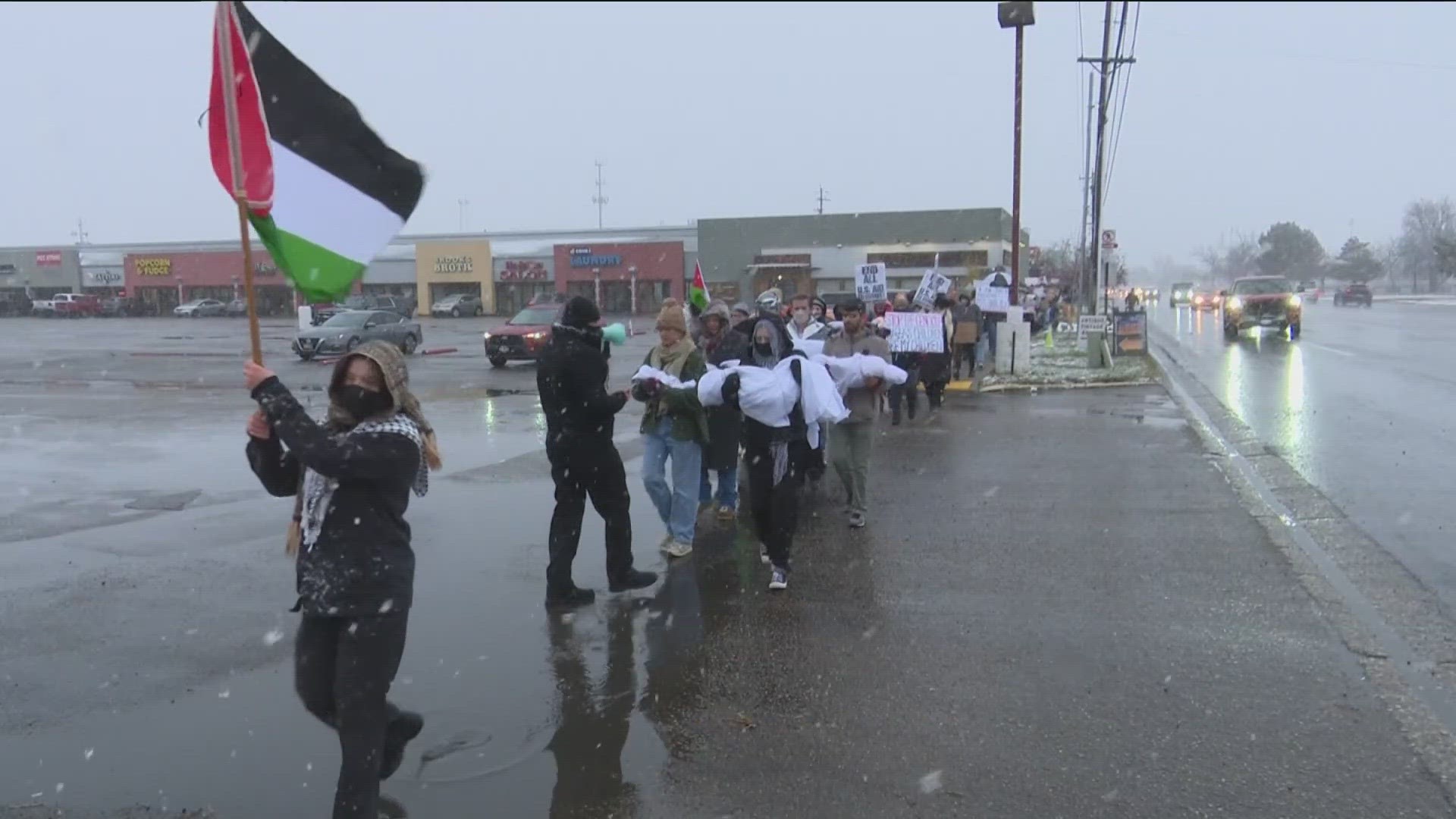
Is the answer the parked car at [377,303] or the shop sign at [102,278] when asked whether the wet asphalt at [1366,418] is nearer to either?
the parked car at [377,303]

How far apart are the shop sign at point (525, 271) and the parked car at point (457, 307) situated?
3.85 metres

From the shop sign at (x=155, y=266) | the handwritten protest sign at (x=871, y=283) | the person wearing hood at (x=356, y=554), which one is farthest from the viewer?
the shop sign at (x=155, y=266)

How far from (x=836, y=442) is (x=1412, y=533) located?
4.14 m

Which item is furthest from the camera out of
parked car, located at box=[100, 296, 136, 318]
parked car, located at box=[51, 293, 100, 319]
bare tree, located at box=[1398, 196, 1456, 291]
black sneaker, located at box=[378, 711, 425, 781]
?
bare tree, located at box=[1398, 196, 1456, 291]

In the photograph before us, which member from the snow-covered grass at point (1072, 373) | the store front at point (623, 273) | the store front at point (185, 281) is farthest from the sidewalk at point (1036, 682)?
the store front at point (185, 281)

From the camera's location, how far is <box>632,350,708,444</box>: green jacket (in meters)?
7.12

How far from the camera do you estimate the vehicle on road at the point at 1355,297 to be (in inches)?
2648

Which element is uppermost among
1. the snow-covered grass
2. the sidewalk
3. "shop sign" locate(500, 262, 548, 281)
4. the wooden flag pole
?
"shop sign" locate(500, 262, 548, 281)

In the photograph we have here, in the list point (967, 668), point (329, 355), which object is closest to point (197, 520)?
point (967, 668)

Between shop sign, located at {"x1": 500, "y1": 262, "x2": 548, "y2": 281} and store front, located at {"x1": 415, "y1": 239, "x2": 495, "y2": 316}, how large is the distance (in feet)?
3.86

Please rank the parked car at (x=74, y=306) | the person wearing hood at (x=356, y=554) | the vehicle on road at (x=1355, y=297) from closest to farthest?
the person wearing hood at (x=356, y=554) → the parked car at (x=74, y=306) → the vehicle on road at (x=1355, y=297)

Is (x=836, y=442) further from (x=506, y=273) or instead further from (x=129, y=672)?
(x=506, y=273)

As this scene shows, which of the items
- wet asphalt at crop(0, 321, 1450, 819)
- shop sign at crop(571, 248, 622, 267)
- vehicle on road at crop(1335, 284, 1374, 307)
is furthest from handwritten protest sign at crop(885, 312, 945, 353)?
Result: vehicle on road at crop(1335, 284, 1374, 307)

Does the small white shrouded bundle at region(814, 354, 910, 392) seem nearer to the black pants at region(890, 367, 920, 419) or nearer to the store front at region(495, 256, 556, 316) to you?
the black pants at region(890, 367, 920, 419)
